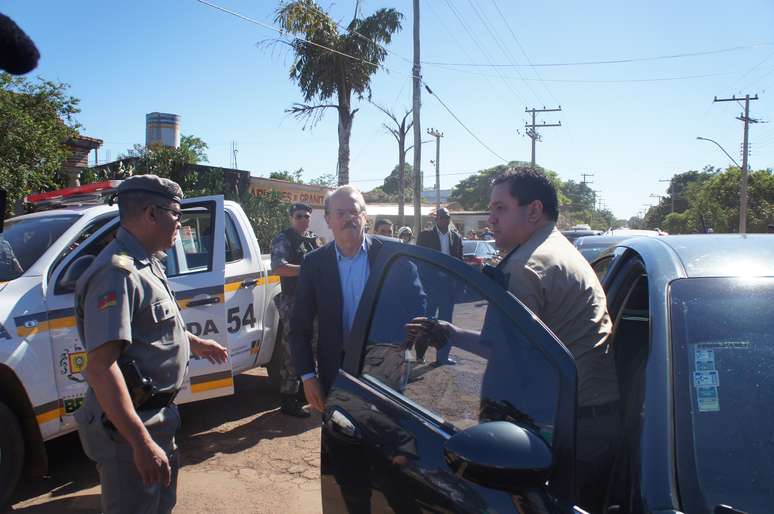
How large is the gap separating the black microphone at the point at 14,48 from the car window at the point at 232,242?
156 inches

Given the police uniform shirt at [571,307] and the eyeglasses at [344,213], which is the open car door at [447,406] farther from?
the eyeglasses at [344,213]

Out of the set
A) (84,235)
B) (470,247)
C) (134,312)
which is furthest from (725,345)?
(470,247)

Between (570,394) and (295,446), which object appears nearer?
(570,394)

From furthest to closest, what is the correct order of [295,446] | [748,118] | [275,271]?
1. [748,118]
2. [275,271]
3. [295,446]

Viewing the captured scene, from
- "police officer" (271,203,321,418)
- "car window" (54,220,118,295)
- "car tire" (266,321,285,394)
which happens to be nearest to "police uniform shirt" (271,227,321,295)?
"police officer" (271,203,321,418)

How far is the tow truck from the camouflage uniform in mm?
136

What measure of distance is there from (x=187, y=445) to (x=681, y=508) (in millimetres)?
4161

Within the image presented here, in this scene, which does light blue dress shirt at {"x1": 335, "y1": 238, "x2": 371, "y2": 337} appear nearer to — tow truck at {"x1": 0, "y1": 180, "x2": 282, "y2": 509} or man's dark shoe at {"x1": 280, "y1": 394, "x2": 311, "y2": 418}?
tow truck at {"x1": 0, "y1": 180, "x2": 282, "y2": 509}

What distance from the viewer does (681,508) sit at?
4.66 ft

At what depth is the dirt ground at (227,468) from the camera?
150 inches

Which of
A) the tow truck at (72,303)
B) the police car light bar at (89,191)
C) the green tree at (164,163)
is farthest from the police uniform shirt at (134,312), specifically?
the green tree at (164,163)

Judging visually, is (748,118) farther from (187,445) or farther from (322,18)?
(187,445)

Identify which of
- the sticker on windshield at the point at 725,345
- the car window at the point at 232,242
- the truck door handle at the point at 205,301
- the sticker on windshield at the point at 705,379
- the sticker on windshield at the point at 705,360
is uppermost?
the car window at the point at 232,242

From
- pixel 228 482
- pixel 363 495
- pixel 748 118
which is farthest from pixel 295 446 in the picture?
pixel 748 118
